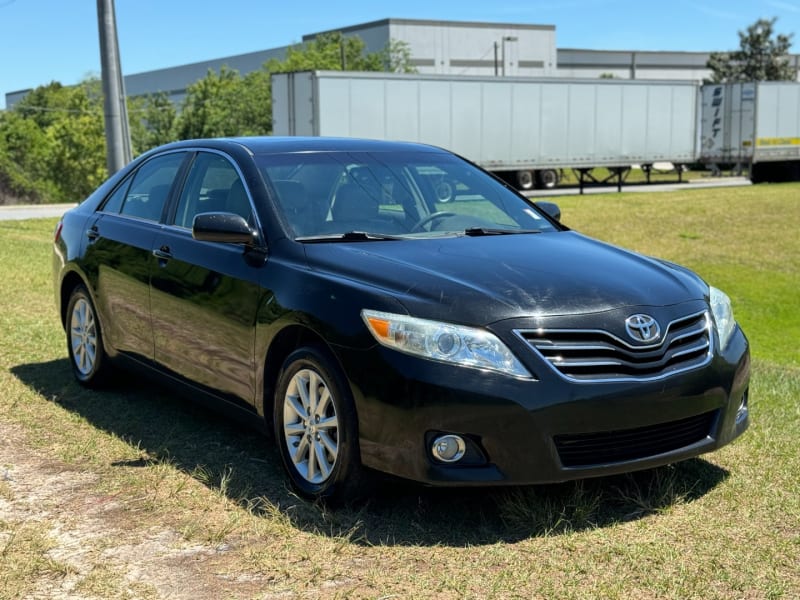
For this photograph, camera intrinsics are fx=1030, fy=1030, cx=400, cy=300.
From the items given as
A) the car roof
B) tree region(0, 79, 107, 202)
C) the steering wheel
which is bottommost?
tree region(0, 79, 107, 202)

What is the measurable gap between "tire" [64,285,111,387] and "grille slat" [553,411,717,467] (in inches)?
139

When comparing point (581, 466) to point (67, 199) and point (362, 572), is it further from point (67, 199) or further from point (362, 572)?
point (67, 199)

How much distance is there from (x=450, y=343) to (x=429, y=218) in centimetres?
147

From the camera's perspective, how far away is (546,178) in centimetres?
3559

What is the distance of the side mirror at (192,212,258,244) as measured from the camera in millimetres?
4914

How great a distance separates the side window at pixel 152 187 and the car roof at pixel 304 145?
0.15m

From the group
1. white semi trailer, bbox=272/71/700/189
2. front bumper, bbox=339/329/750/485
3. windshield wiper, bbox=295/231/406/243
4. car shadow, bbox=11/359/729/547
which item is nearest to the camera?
front bumper, bbox=339/329/750/485

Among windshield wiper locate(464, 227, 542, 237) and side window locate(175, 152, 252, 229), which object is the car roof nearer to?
side window locate(175, 152, 252, 229)

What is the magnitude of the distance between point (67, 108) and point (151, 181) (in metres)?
102

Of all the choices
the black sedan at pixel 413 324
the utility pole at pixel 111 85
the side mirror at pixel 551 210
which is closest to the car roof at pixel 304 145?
the black sedan at pixel 413 324

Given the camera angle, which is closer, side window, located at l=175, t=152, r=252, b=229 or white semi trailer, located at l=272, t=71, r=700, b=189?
side window, located at l=175, t=152, r=252, b=229

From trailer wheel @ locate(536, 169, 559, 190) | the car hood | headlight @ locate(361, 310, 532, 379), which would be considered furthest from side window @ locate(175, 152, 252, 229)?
trailer wheel @ locate(536, 169, 559, 190)

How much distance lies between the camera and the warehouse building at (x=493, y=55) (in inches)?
2867

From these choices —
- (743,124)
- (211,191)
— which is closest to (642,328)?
(211,191)
